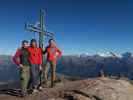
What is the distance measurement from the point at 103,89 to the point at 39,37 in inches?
290

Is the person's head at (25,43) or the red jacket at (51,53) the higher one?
the person's head at (25,43)

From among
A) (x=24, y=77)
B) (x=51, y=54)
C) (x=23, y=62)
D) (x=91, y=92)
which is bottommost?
(x=91, y=92)

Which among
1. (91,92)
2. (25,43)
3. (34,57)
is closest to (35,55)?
(34,57)

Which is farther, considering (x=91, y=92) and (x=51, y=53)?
(x=51, y=53)

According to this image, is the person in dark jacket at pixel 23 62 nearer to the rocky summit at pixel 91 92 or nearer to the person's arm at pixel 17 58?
the person's arm at pixel 17 58

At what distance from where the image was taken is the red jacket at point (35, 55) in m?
20.4

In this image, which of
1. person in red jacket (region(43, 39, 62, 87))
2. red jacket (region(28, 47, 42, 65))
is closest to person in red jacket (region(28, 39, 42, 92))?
red jacket (region(28, 47, 42, 65))

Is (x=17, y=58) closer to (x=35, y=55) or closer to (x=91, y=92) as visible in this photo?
(x=35, y=55)

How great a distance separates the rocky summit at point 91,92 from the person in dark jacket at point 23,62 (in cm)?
102

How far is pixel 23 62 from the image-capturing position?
64.5ft

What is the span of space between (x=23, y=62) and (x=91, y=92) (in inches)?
198

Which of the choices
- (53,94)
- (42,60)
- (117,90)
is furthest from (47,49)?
(117,90)

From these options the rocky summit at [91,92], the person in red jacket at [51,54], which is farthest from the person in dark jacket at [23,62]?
the person in red jacket at [51,54]

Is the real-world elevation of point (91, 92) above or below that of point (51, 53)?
below
